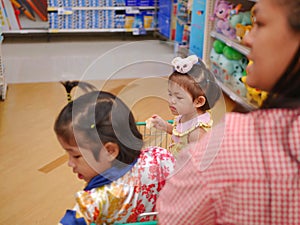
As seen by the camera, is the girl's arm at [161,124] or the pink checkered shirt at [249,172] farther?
the girl's arm at [161,124]

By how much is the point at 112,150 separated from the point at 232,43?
2.63 m

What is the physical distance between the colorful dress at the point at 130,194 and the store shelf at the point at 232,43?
2.15 meters

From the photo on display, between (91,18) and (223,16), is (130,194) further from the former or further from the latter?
(91,18)

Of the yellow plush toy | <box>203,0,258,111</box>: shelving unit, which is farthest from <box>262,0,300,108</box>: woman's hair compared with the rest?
<box>203,0,258,111</box>: shelving unit

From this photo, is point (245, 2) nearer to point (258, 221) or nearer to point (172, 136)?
point (172, 136)

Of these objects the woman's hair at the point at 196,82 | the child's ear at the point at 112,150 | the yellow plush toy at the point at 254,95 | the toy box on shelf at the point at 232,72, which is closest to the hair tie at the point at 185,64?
the woman's hair at the point at 196,82

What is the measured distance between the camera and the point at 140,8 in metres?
5.84

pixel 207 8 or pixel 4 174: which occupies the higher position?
pixel 207 8

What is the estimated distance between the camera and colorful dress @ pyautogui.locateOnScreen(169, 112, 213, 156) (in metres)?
1.66

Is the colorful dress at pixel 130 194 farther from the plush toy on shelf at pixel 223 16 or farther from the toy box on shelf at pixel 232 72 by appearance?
the plush toy on shelf at pixel 223 16

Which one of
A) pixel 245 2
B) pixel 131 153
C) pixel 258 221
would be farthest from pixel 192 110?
pixel 245 2

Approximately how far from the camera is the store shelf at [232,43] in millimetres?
3293

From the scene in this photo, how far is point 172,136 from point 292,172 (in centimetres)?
110

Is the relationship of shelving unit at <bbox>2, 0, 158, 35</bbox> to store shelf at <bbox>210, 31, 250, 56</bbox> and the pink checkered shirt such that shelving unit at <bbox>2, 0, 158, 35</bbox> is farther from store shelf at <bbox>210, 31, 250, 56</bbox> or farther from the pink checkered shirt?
the pink checkered shirt
